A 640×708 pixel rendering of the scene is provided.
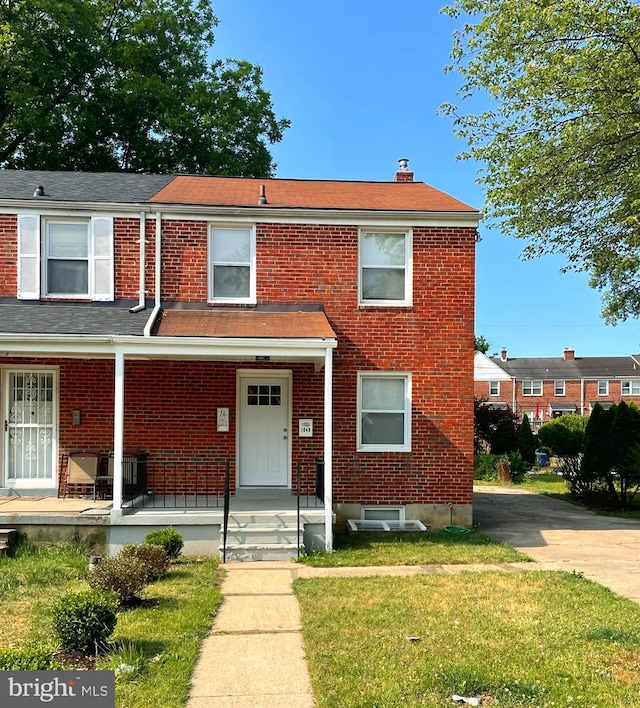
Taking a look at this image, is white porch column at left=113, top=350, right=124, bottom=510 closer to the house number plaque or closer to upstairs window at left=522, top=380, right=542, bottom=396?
the house number plaque

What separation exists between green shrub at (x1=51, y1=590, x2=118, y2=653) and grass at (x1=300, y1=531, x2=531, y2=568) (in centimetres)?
412

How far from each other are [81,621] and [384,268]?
815 centimetres

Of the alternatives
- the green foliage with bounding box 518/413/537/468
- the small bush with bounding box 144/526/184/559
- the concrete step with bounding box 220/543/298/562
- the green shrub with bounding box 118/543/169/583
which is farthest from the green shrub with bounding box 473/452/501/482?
the green shrub with bounding box 118/543/169/583

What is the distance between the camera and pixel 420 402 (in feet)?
37.0

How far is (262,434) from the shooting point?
11.4 meters

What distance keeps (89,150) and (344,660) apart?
24.2 m

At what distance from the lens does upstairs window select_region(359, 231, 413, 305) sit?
37.7 ft

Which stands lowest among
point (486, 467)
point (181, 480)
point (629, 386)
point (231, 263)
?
point (486, 467)

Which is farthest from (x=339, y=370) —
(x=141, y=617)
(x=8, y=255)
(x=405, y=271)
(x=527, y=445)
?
(x=527, y=445)

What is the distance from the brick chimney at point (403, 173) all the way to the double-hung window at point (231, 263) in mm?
5155

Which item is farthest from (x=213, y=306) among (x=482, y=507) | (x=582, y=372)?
(x=582, y=372)

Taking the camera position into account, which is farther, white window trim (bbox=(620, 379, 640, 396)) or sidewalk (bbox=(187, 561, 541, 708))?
white window trim (bbox=(620, 379, 640, 396))

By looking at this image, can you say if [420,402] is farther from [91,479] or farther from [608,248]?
[608,248]

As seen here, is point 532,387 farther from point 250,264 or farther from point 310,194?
point 250,264
